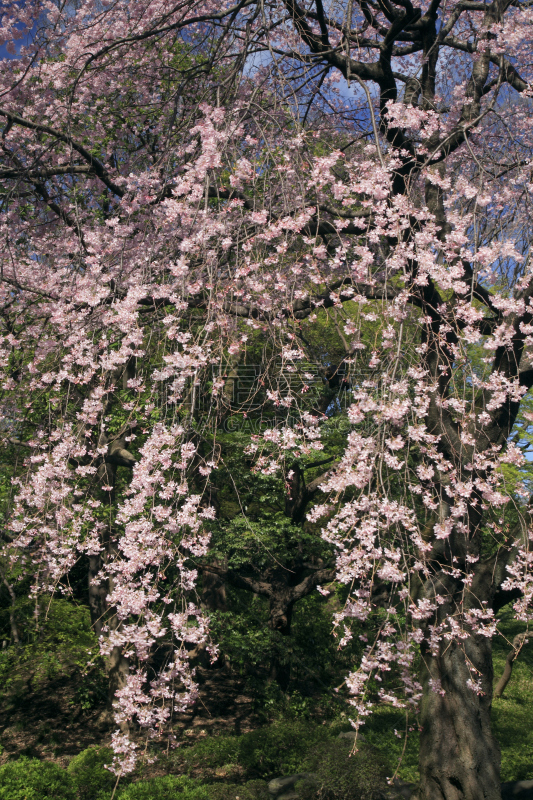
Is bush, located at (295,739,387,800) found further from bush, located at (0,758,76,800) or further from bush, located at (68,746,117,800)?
bush, located at (0,758,76,800)

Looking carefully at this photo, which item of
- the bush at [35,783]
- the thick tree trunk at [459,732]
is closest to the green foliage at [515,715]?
the thick tree trunk at [459,732]

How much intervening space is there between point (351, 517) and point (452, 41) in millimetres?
4951

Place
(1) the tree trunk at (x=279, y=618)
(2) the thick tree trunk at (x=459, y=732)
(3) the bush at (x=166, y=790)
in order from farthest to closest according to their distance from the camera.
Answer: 1. (1) the tree trunk at (x=279, y=618)
2. (3) the bush at (x=166, y=790)
3. (2) the thick tree trunk at (x=459, y=732)

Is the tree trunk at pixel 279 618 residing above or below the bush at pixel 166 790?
above

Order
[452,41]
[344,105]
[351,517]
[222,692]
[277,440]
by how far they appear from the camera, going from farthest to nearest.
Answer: [222,692], [344,105], [452,41], [277,440], [351,517]

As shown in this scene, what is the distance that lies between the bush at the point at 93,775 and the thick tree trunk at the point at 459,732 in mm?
3092

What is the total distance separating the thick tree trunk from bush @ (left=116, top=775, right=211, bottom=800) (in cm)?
221

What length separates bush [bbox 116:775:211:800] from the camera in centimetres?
533

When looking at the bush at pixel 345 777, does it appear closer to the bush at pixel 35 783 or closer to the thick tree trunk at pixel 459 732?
the thick tree trunk at pixel 459 732

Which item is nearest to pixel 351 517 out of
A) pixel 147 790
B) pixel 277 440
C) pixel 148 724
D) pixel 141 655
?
pixel 277 440

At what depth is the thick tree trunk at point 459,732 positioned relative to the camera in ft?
14.2

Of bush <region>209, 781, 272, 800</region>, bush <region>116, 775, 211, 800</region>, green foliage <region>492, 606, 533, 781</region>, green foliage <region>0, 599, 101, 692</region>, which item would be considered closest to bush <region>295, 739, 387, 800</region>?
bush <region>209, 781, 272, 800</region>

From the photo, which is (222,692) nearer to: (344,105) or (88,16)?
(344,105)

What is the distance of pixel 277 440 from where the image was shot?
3.59m
